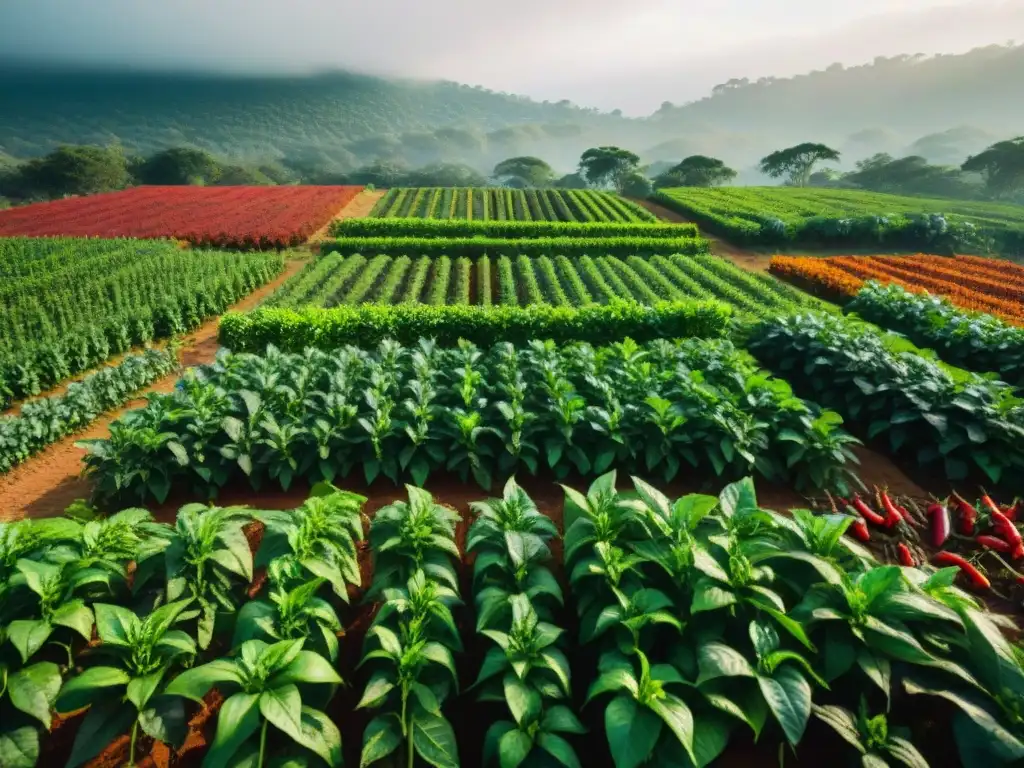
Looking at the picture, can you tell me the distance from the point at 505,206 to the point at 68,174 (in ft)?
160

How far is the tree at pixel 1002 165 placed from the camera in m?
60.8

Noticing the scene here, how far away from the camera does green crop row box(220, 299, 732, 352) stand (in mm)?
12273

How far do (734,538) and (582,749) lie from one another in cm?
171

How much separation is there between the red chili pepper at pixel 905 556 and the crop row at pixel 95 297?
45.9ft

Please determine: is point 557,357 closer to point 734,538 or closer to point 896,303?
point 734,538

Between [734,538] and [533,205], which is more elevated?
[734,538]

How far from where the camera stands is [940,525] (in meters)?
5.48

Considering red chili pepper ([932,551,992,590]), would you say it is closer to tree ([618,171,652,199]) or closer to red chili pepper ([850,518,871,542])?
red chili pepper ([850,518,871,542])

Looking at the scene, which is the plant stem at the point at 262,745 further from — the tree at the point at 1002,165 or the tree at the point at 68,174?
the tree at the point at 1002,165

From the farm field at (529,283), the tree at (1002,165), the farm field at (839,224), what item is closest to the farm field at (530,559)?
the farm field at (529,283)

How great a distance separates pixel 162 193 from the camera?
40594 mm

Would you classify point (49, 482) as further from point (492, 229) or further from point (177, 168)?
point (177, 168)

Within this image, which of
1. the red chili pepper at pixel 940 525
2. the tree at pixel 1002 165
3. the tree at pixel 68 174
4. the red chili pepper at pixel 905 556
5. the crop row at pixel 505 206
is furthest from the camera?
the tree at pixel 1002 165

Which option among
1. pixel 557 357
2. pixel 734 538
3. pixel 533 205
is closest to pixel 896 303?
pixel 557 357
